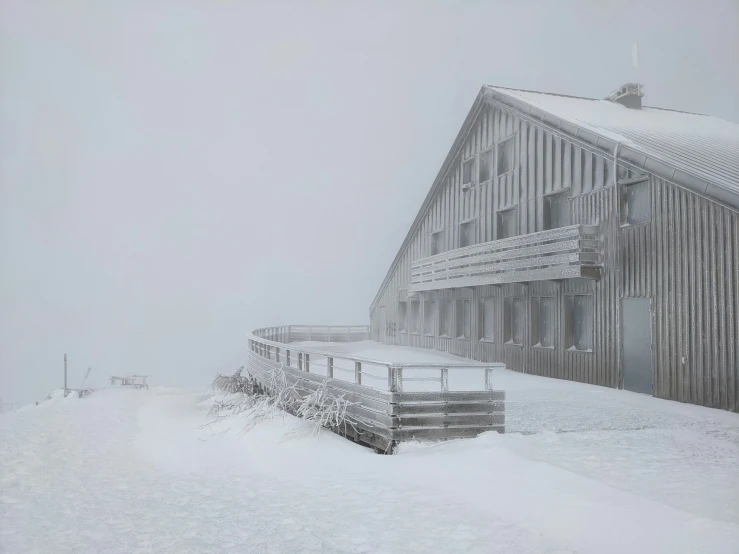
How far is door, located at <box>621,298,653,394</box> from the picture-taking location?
539 inches

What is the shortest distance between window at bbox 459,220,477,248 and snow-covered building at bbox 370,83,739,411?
0.25ft

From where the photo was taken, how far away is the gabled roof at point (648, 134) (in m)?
12.5

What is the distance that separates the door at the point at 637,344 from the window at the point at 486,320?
21.1 ft

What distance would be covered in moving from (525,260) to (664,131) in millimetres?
5873

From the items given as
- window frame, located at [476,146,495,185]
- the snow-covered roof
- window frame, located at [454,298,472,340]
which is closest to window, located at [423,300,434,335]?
window frame, located at [454,298,472,340]

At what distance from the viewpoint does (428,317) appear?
86.3ft

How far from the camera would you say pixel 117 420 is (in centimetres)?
1519

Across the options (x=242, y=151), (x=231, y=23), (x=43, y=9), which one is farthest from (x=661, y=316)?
(x=242, y=151)

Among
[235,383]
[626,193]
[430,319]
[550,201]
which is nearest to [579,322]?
[626,193]

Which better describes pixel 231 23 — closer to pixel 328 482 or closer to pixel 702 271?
pixel 328 482

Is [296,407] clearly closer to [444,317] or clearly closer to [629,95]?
[444,317]

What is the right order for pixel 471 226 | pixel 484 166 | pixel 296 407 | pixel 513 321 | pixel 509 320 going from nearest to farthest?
1. pixel 296 407
2. pixel 513 321
3. pixel 509 320
4. pixel 484 166
5. pixel 471 226

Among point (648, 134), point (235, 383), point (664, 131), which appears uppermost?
point (664, 131)

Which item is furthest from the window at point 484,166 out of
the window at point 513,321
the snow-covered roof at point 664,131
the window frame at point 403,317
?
the window frame at point 403,317
